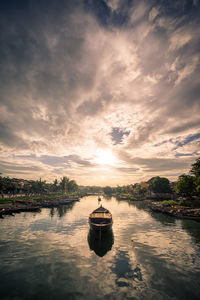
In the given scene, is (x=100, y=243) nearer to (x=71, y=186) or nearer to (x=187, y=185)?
(x=187, y=185)

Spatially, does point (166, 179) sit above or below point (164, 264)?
above

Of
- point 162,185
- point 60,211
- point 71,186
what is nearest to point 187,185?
point 162,185

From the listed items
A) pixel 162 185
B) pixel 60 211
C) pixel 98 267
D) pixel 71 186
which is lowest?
pixel 60 211

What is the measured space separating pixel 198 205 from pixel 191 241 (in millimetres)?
34199

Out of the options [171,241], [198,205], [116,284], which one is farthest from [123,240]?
[198,205]

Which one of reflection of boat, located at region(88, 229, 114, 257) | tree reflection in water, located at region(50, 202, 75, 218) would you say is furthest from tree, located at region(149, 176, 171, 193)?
reflection of boat, located at region(88, 229, 114, 257)

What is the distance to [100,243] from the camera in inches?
801

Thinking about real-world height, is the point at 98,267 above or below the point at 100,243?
above

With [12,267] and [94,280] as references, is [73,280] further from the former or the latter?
[12,267]

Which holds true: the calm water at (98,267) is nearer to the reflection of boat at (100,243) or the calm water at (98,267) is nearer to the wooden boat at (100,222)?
the reflection of boat at (100,243)

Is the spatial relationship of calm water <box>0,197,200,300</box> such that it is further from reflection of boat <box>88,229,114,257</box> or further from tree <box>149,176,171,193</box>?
tree <box>149,176,171,193</box>

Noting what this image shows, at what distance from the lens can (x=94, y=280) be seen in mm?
11766

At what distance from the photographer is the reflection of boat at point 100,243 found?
17.9 meters

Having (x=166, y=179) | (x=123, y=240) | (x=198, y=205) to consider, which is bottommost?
(x=123, y=240)
